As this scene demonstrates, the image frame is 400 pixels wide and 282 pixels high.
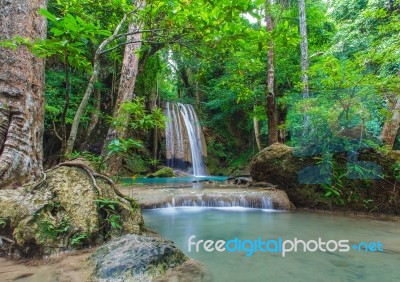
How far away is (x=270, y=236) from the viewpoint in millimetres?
3582

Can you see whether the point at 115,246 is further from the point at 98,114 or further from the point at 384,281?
the point at 98,114

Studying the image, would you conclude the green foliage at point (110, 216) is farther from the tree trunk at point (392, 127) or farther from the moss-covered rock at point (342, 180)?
the tree trunk at point (392, 127)

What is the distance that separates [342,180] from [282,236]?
106 inches

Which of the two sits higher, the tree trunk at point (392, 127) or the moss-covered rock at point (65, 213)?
the tree trunk at point (392, 127)

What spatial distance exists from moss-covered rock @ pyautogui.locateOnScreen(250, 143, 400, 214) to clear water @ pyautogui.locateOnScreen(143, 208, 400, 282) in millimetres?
635

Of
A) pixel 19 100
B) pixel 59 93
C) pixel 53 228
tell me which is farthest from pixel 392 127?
pixel 59 93

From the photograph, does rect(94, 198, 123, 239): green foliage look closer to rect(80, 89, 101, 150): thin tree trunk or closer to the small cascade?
the small cascade

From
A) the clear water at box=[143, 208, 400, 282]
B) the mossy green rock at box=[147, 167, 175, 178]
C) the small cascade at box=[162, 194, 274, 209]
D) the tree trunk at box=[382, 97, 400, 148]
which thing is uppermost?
the tree trunk at box=[382, 97, 400, 148]

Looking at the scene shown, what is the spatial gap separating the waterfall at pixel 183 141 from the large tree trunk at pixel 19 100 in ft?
36.2

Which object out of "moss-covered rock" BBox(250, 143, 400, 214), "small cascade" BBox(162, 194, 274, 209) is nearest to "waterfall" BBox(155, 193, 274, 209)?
"small cascade" BBox(162, 194, 274, 209)

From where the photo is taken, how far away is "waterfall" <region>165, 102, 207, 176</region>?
14125mm

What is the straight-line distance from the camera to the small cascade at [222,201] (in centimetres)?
566

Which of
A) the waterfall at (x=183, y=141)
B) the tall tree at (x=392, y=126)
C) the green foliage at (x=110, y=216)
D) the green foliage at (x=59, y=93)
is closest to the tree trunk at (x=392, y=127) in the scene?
the tall tree at (x=392, y=126)

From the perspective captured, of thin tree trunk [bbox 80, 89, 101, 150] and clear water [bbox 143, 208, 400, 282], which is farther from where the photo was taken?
thin tree trunk [bbox 80, 89, 101, 150]
